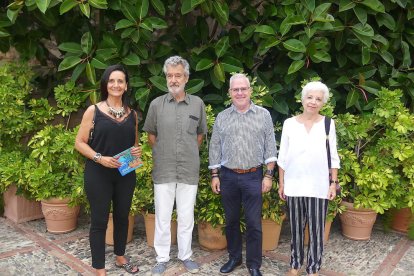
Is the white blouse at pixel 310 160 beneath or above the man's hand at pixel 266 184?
above

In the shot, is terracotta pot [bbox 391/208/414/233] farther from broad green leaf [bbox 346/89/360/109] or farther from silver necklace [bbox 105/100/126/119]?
silver necklace [bbox 105/100/126/119]

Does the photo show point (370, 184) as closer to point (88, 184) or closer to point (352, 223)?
point (352, 223)

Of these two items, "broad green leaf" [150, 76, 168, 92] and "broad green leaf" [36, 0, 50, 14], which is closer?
"broad green leaf" [36, 0, 50, 14]

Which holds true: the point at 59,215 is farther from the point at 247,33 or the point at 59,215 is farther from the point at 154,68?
the point at 247,33

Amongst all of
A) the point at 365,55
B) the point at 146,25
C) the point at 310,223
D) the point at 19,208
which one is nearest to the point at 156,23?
the point at 146,25

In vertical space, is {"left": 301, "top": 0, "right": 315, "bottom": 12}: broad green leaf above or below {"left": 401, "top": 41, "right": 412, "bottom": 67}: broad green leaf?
above

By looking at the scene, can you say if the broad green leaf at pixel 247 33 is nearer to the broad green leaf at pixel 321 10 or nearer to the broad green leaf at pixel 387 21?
the broad green leaf at pixel 321 10

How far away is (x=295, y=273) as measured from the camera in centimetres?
301

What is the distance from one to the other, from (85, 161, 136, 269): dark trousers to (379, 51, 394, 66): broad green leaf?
98.3 inches

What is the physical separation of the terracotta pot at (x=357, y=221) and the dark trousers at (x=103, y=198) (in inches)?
78.7

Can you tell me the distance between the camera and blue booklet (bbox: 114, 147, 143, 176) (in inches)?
104

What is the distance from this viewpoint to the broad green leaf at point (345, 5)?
3.42 m

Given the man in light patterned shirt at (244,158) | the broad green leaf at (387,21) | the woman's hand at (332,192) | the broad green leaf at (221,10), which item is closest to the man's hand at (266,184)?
the man in light patterned shirt at (244,158)

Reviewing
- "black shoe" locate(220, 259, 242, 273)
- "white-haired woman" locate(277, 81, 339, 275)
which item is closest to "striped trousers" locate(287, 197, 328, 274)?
"white-haired woman" locate(277, 81, 339, 275)
